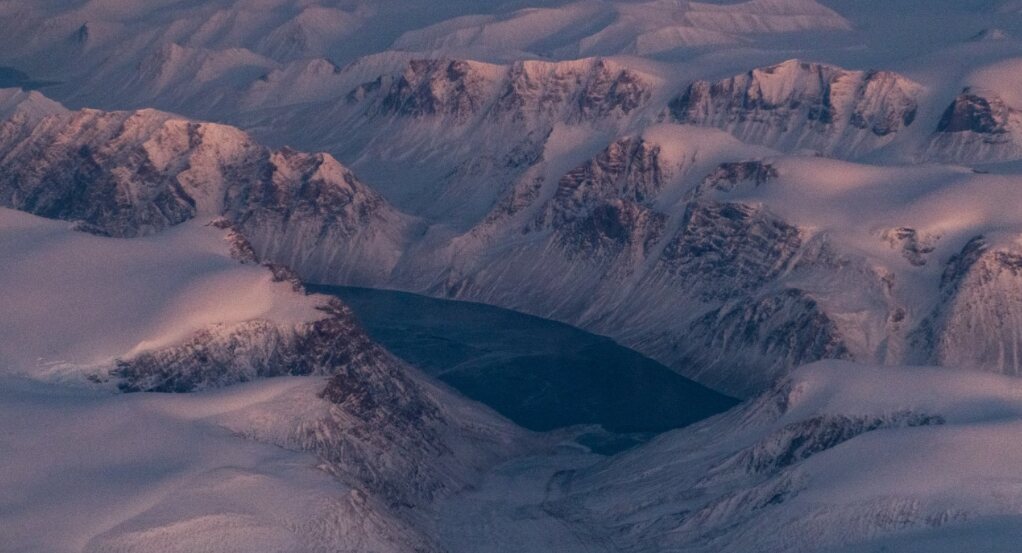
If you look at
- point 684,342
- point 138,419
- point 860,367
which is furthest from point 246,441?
point 684,342

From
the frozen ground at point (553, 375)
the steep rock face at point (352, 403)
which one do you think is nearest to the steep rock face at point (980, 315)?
the frozen ground at point (553, 375)

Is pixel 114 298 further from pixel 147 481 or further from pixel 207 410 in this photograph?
pixel 147 481

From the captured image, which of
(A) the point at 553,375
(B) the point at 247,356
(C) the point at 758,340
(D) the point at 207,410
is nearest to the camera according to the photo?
(D) the point at 207,410

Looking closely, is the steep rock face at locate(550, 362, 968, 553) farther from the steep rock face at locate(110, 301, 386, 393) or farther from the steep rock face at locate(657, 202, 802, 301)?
the steep rock face at locate(657, 202, 802, 301)

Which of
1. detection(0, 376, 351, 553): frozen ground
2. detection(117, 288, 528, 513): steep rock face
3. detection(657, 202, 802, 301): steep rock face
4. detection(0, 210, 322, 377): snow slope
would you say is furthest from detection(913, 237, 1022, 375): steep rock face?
detection(0, 376, 351, 553): frozen ground

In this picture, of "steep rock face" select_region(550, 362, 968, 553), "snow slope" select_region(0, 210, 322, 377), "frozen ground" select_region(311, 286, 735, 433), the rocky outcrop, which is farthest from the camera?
the rocky outcrop

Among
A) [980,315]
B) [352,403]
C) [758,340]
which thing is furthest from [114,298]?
[980,315]

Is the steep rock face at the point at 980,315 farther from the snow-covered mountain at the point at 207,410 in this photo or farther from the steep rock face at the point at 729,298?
the snow-covered mountain at the point at 207,410

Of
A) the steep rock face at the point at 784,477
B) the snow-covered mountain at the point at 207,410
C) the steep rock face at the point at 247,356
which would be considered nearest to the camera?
the snow-covered mountain at the point at 207,410

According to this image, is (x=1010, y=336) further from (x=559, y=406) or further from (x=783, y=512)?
(x=783, y=512)
